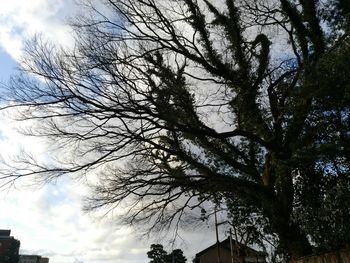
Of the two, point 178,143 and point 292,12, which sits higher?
point 292,12

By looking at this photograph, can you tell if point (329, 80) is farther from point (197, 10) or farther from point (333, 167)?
point (197, 10)

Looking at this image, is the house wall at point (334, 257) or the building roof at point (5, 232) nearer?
the house wall at point (334, 257)

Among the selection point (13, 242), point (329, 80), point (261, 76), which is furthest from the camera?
point (13, 242)

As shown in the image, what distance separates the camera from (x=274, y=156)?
500 inches

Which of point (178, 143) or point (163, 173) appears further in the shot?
point (178, 143)

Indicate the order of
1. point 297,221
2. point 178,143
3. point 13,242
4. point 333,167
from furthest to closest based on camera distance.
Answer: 1. point 13,242
2. point 178,143
3. point 333,167
4. point 297,221

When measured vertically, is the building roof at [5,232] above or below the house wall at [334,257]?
above

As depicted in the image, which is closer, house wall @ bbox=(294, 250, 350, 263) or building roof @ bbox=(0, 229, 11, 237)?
house wall @ bbox=(294, 250, 350, 263)

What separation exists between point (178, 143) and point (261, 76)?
13.3ft

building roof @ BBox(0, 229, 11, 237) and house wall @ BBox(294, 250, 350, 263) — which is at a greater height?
building roof @ BBox(0, 229, 11, 237)

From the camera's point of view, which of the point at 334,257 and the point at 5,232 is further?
the point at 5,232

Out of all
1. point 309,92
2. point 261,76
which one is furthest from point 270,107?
point 309,92

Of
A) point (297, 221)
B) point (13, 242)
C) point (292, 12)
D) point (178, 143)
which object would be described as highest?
point (13, 242)

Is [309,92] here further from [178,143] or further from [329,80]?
[178,143]
